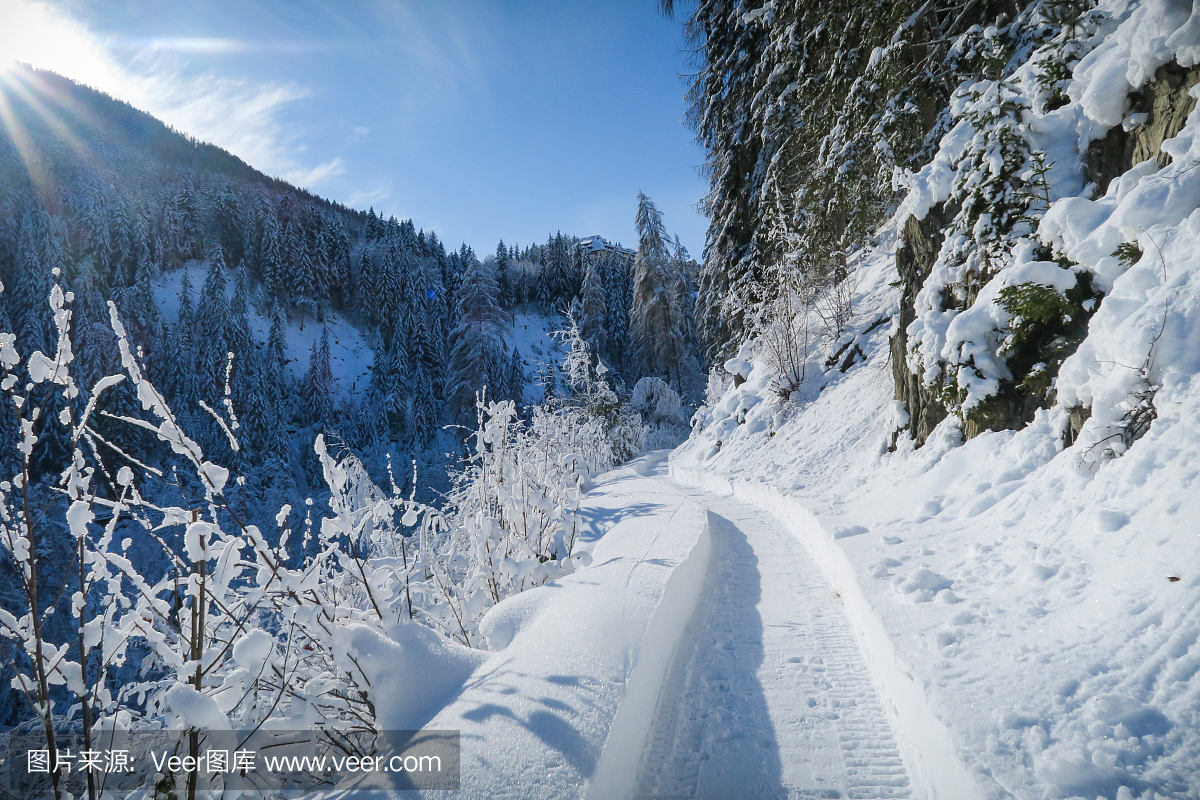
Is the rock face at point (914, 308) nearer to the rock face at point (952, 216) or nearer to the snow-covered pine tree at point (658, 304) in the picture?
the rock face at point (952, 216)

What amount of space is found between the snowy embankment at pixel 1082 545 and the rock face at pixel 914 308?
1.41ft

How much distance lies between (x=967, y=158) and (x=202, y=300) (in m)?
35.6

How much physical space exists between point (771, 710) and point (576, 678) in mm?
979

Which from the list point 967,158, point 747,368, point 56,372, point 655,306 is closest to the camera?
point 56,372

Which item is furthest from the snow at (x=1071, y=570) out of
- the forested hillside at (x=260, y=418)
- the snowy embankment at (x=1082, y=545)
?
the forested hillside at (x=260, y=418)

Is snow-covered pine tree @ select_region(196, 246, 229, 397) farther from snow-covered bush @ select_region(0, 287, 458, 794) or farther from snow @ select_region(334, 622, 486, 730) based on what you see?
snow @ select_region(334, 622, 486, 730)

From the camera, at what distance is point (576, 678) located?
227cm

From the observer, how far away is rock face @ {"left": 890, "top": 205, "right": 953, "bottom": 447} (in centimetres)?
486

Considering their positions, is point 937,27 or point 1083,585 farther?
point 937,27

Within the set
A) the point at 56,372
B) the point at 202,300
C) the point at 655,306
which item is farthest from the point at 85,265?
the point at 56,372

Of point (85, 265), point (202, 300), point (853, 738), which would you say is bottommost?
point (853, 738)

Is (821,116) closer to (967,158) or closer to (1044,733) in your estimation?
(967,158)

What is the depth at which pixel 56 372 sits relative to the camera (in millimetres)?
1563

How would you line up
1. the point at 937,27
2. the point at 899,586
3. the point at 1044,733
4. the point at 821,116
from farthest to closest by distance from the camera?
the point at 821,116
the point at 937,27
the point at 899,586
the point at 1044,733
